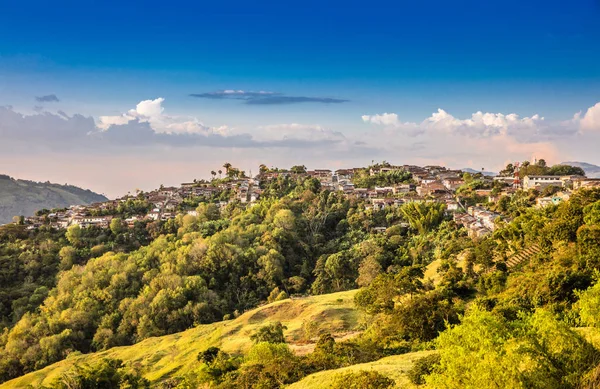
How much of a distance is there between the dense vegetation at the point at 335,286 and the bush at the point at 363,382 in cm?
8

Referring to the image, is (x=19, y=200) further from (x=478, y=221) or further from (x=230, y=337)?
(x=478, y=221)

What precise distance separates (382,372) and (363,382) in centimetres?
306

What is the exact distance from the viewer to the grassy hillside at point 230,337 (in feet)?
96.0

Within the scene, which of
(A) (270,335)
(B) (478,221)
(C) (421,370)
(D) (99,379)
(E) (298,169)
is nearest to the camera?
(C) (421,370)

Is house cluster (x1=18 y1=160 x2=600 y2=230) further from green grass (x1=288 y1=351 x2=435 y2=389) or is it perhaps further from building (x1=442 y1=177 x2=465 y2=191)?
green grass (x1=288 y1=351 x2=435 y2=389)

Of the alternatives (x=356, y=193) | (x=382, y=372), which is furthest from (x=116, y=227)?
(x=382, y=372)

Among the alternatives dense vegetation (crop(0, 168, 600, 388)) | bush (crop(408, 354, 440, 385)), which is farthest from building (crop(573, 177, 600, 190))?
bush (crop(408, 354, 440, 385))

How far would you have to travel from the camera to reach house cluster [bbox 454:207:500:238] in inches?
1790

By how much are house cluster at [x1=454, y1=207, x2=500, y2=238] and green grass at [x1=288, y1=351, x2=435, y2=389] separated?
28580mm

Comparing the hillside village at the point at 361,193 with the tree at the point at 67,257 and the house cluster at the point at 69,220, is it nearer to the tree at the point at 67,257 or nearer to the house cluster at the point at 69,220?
the house cluster at the point at 69,220

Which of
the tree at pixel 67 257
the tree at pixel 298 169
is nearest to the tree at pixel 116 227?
the tree at pixel 67 257

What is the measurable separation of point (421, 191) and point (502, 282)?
158 feet

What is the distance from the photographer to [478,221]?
5025 centimetres

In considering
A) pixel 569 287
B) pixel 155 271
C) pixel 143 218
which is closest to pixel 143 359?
pixel 155 271
